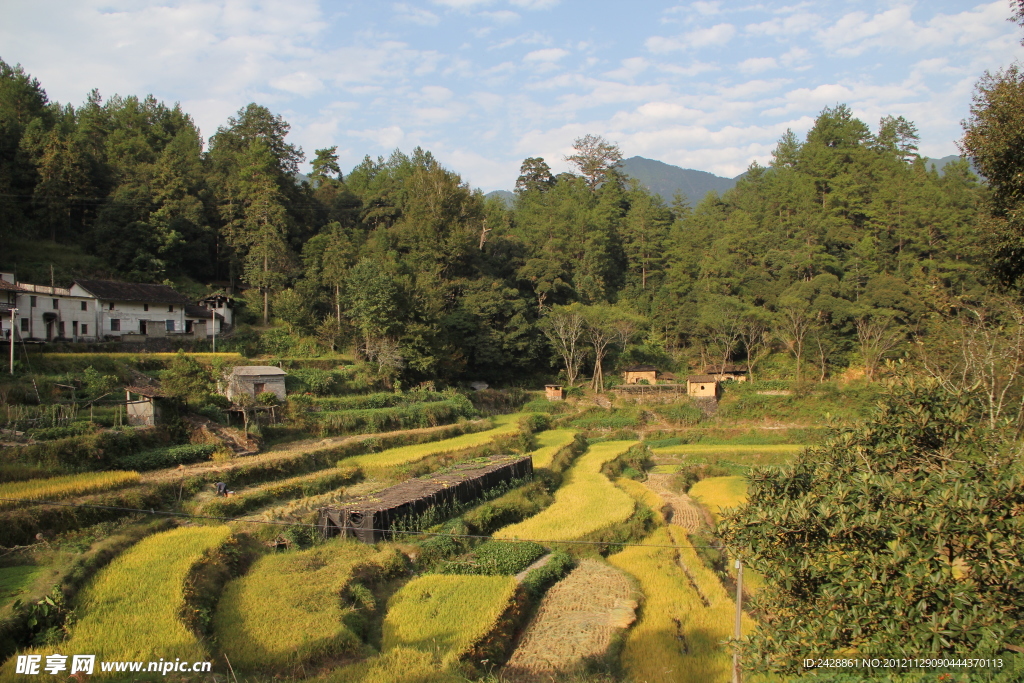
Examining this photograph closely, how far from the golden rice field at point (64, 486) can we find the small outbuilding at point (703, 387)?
29825 millimetres

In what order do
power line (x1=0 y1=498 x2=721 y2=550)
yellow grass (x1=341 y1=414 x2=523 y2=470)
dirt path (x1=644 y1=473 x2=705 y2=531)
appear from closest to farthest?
power line (x1=0 y1=498 x2=721 y2=550), dirt path (x1=644 y1=473 x2=705 y2=531), yellow grass (x1=341 y1=414 x2=523 y2=470)

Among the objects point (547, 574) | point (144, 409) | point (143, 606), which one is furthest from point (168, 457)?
point (547, 574)

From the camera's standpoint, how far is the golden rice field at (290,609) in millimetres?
8914

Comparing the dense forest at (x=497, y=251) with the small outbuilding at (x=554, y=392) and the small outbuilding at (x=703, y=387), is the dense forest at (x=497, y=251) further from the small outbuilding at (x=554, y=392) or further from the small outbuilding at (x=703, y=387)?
the small outbuilding at (x=703, y=387)

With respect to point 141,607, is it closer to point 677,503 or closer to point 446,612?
point 446,612

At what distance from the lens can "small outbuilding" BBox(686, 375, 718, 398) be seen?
36500mm

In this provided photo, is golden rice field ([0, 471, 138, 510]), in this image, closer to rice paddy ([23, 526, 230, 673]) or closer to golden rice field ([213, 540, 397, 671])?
rice paddy ([23, 526, 230, 673])

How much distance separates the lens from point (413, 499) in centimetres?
1531

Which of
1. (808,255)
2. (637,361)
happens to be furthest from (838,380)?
(637,361)

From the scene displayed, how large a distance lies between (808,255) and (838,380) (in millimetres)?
9416

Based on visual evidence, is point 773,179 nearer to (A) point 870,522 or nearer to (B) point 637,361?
(B) point 637,361

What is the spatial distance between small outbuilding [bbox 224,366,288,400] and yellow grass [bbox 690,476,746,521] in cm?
1681

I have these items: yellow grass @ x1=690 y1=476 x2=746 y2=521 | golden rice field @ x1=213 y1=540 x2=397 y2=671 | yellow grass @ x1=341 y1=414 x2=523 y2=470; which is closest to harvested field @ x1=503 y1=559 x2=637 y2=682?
golden rice field @ x1=213 y1=540 x2=397 y2=671

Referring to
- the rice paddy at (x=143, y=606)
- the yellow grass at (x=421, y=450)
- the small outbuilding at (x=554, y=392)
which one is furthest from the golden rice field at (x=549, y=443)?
the rice paddy at (x=143, y=606)
